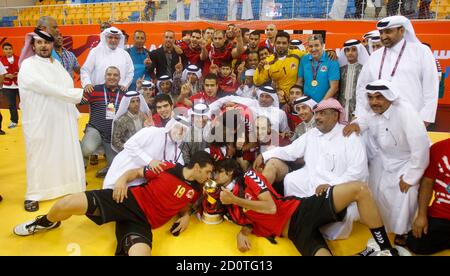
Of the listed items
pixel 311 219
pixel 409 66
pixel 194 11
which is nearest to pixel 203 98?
pixel 409 66

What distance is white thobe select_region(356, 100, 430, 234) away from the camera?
2957mm

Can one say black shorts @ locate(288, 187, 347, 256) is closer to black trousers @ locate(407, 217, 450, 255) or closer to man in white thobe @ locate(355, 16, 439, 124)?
black trousers @ locate(407, 217, 450, 255)

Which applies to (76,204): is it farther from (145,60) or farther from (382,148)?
(145,60)

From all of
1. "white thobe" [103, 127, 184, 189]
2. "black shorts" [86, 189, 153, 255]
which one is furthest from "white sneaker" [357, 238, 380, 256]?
"white thobe" [103, 127, 184, 189]

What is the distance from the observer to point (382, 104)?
10.2 feet

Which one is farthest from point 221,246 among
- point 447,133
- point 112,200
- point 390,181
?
point 447,133

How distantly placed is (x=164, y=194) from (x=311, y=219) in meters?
1.22

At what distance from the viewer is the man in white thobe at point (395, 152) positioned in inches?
117

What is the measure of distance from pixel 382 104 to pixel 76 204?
2626mm

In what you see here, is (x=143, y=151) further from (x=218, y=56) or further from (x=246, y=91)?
(x=218, y=56)

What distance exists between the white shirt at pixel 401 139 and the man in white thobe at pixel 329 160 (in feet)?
0.71

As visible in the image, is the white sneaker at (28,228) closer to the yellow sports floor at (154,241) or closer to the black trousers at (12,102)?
the yellow sports floor at (154,241)

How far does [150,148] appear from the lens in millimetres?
3682
